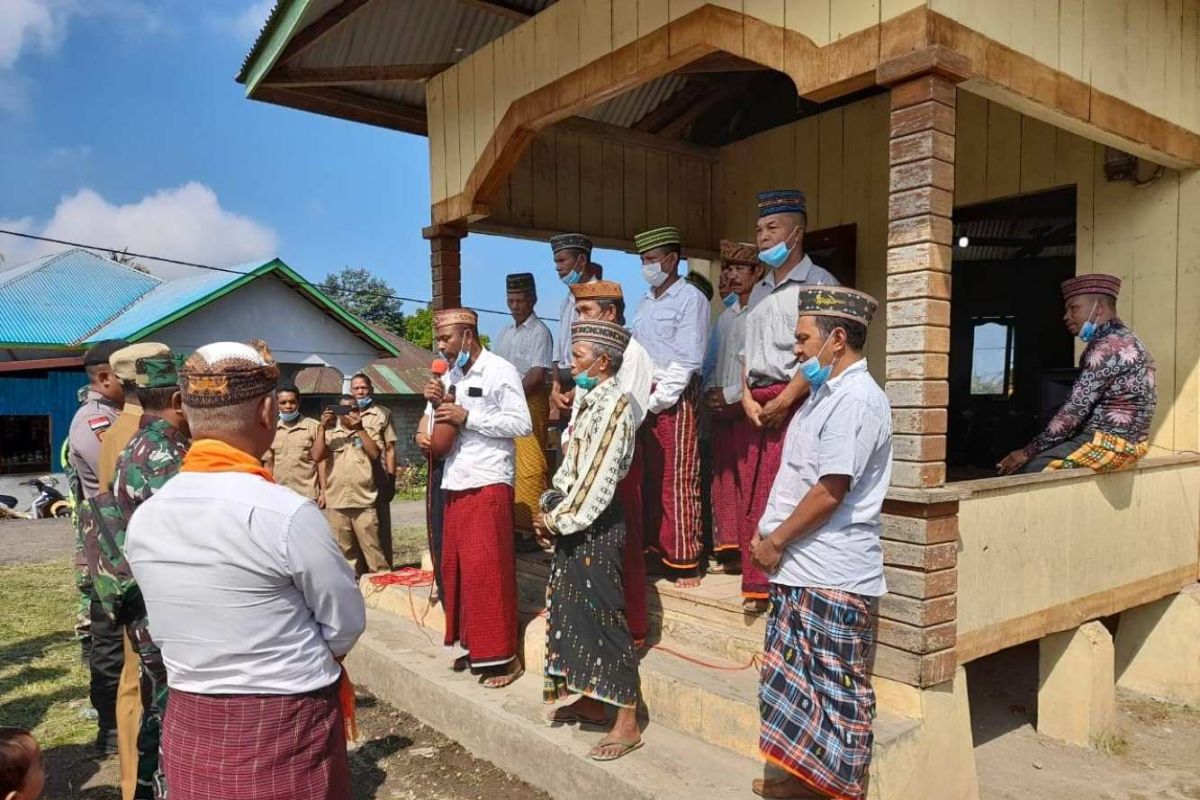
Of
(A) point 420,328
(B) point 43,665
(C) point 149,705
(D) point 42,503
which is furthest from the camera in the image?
(A) point 420,328

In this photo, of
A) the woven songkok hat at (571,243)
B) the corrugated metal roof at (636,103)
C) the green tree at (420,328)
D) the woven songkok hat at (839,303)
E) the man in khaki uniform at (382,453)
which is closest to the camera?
the woven songkok hat at (839,303)

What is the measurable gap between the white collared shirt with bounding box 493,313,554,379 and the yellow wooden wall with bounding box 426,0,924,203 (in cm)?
112

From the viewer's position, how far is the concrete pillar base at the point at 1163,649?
491 centimetres

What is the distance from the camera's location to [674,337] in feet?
13.9

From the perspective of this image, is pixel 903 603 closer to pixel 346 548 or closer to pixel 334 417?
Answer: pixel 346 548

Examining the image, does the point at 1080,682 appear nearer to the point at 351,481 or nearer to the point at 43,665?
the point at 351,481

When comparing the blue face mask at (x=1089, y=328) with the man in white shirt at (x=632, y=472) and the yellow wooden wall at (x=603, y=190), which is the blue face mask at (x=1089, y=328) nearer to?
the man in white shirt at (x=632, y=472)

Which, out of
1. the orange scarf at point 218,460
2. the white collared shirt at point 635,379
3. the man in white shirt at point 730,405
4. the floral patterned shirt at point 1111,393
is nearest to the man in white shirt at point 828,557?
A: the white collared shirt at point 635,379

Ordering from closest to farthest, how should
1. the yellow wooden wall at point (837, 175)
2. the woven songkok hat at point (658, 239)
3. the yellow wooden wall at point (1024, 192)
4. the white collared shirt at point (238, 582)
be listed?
1. the white collared shirt at point (238, 582)
2. the woven songkok hat at point (658, 239)
3. the yellow wooden wall at point (1024, 192)
4. the yellow wooden wall at point (837, 175)

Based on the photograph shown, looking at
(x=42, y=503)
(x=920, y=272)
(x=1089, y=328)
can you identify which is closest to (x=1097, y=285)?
(x=1089, y=328)

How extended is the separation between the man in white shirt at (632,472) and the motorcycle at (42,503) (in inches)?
540

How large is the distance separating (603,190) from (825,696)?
16.0 feet

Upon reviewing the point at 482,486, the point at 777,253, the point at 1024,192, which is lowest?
the point at 482,486

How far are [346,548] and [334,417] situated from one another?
3.59 feet
